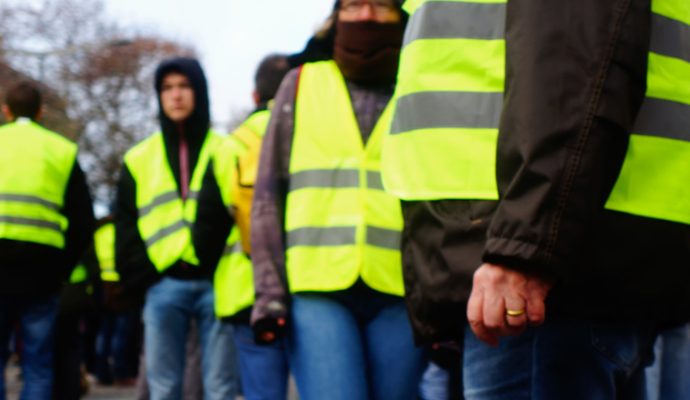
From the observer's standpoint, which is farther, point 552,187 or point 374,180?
point 374,180

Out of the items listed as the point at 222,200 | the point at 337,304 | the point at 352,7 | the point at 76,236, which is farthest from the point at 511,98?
the point at 76,236

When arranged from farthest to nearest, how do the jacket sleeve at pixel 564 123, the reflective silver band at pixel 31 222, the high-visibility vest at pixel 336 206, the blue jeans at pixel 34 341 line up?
the blue jeans at pixel 34 341, the reflective silver band at pixel 31 222, the high-visibility vest at pixel 336 206, the jacket sleeve at pixel 564 123

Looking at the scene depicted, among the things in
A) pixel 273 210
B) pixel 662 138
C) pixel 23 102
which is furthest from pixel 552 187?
pixel 23 102

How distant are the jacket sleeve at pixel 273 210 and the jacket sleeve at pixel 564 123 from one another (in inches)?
65.6

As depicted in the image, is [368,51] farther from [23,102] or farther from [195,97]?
[23,102]

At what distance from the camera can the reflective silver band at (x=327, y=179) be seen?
4160mm

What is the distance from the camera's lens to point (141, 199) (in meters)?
6.66

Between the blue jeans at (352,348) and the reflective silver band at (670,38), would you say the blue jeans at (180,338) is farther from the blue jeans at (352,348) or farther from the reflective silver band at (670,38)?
the reflective silver band at (670,38)

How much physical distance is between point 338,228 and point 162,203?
2625 millimetres

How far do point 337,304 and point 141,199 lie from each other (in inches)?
112

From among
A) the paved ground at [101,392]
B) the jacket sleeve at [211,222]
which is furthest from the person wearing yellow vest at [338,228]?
the paved ground at [101,392]

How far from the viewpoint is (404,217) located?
9.52 ft

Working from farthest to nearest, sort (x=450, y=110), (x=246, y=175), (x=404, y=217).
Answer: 1. (x=246, y=175)
2. (x=404, y=217)
3. (x=450, y=110)

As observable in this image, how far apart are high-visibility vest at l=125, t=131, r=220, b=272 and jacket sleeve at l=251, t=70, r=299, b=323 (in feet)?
6.69
